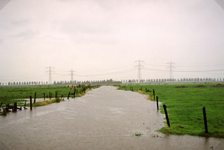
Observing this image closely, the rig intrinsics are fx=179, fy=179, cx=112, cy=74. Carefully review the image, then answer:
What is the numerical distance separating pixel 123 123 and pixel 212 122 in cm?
840

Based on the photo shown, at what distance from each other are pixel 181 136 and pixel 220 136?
2675 millimetres

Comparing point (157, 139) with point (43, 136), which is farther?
point (43, 136)

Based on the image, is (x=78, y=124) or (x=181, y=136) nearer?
(x=181, y=136)

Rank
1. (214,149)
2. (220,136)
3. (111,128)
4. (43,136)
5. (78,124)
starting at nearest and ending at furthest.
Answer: (214,149) < (220,136) < (43,136) < (111,128) < (78,124)

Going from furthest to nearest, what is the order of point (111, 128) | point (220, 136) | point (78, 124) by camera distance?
point (78, 124), point (111, 128), point (220, 136)

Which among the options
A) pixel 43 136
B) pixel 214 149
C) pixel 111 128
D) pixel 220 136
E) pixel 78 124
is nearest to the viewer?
pixel 214 149

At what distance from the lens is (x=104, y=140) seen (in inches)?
518

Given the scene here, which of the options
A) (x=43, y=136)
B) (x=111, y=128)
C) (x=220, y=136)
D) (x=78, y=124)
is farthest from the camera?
(x=78, y=124)

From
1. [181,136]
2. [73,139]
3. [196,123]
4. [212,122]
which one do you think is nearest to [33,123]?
[73,139]

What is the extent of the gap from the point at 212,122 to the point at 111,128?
946 cm

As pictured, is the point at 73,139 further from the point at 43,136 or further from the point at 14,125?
the point at 14,125

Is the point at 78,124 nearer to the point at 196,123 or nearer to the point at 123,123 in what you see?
the point at 123,123

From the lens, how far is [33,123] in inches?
751

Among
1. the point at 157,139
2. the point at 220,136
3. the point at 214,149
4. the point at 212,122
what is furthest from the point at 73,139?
the point at 212,122
